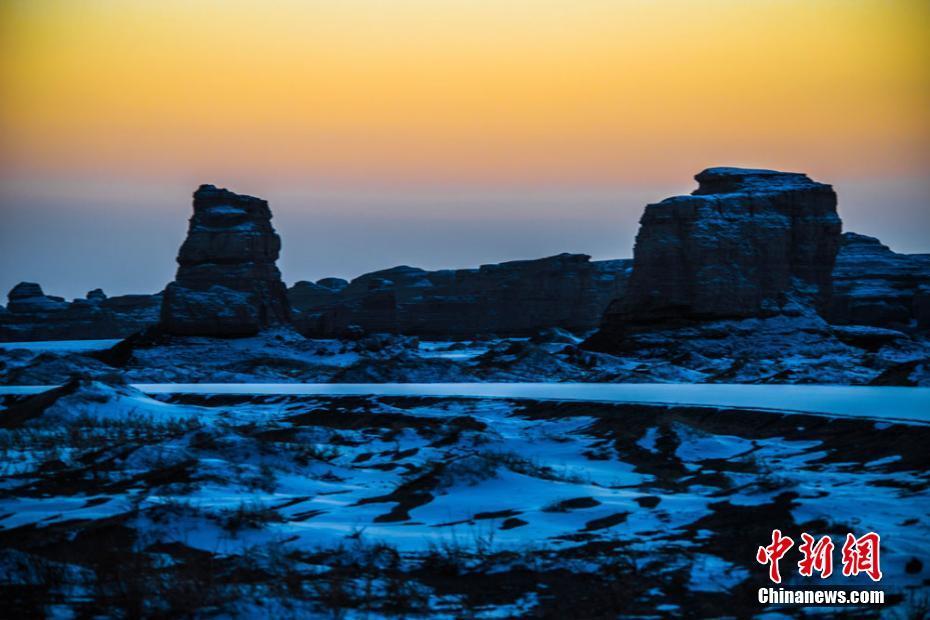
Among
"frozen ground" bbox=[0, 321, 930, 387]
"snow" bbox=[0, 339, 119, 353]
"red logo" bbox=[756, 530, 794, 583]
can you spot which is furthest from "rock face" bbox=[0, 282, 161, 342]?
"red logo" bbox=[756, 530, 794, 583]

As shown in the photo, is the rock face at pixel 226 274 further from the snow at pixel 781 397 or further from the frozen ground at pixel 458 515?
the frozen ground at pixel 458 515

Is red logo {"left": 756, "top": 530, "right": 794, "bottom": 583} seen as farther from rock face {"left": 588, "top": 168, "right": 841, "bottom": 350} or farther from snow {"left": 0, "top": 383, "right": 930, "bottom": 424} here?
rock face {"left": 588, "top": 168, "right": 841, "bottom": 350}

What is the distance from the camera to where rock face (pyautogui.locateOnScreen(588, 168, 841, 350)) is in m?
76.5

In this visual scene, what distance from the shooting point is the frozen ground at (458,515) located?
1266 cm

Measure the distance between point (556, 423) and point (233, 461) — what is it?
13.1 meters

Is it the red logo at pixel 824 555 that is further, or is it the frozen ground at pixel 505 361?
the frozen ground at pixel 505 361

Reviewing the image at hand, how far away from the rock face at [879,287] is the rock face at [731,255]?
27.6m

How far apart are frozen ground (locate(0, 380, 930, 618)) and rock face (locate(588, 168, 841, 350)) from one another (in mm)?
46622

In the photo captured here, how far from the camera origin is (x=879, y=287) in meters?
Answer: 128

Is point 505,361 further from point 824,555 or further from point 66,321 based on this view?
point 66,321

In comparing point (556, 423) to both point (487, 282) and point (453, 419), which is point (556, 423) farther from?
point (487, 282)

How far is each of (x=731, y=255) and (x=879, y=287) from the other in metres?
56.9

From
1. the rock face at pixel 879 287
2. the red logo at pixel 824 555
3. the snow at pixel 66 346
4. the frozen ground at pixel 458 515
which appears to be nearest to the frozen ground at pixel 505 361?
the frozen ground at pixel 458 515

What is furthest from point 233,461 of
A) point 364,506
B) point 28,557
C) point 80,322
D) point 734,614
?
point 80,322
